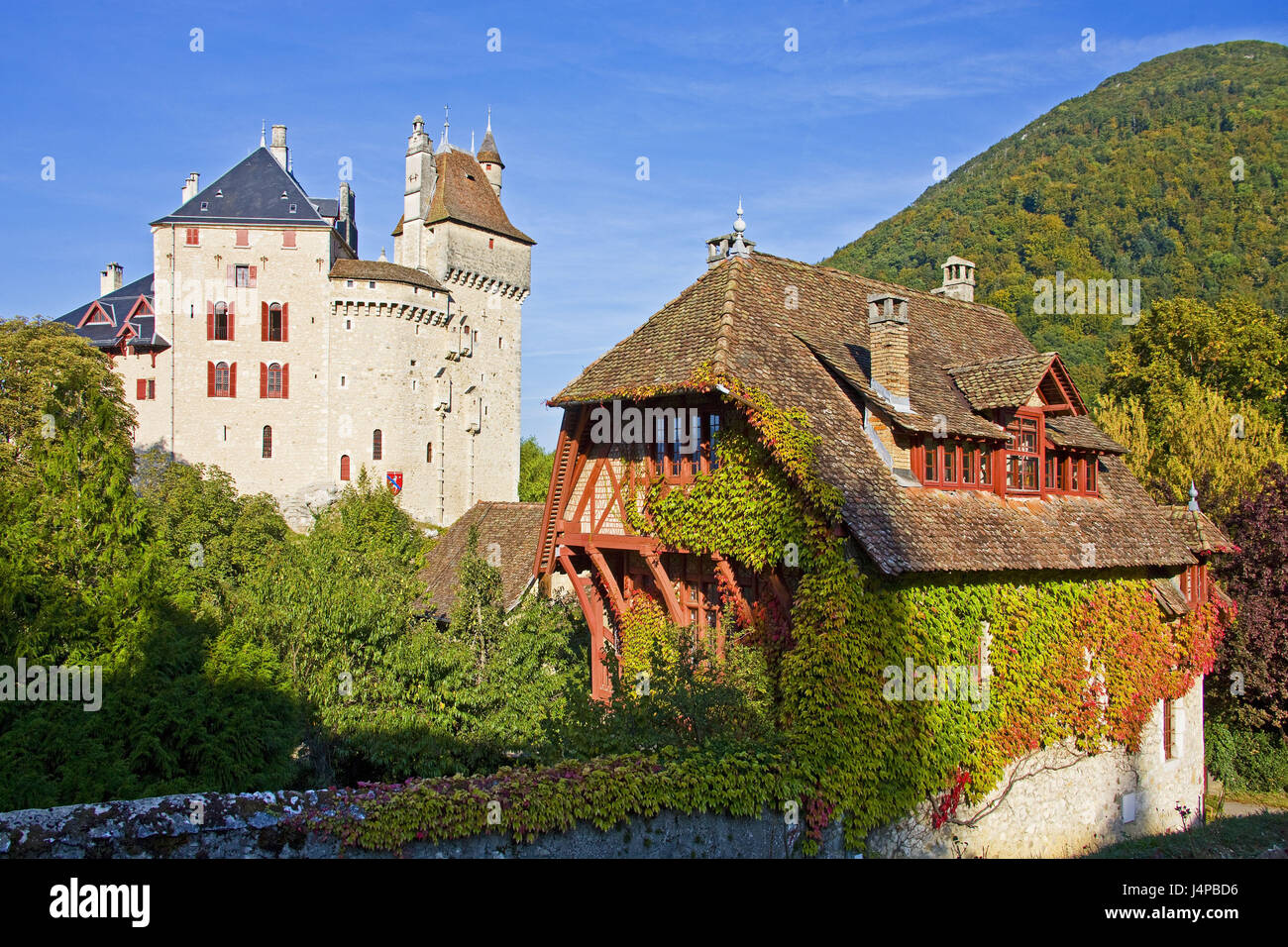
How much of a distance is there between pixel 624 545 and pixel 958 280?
12.5m

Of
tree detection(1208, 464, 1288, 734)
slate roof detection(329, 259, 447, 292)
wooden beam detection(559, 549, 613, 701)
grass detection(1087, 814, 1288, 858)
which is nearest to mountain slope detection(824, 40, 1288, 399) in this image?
slate roof detection(329, 259, 447, 292)

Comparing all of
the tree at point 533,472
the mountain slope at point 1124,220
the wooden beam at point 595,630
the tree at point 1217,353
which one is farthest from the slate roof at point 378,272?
→ the wooden beam at point 595,630

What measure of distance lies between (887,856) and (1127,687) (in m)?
6.56

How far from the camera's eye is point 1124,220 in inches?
2136

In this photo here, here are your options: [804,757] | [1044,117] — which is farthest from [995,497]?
[1044,117]

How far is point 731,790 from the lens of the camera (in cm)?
1063

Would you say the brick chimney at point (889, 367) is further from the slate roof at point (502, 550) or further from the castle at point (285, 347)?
the castle at point (285, 347)

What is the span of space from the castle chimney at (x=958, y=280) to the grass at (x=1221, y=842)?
12.8m

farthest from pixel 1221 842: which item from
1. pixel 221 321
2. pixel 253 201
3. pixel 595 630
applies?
pixel 253 201

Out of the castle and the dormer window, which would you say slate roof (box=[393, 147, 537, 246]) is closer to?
the castle
